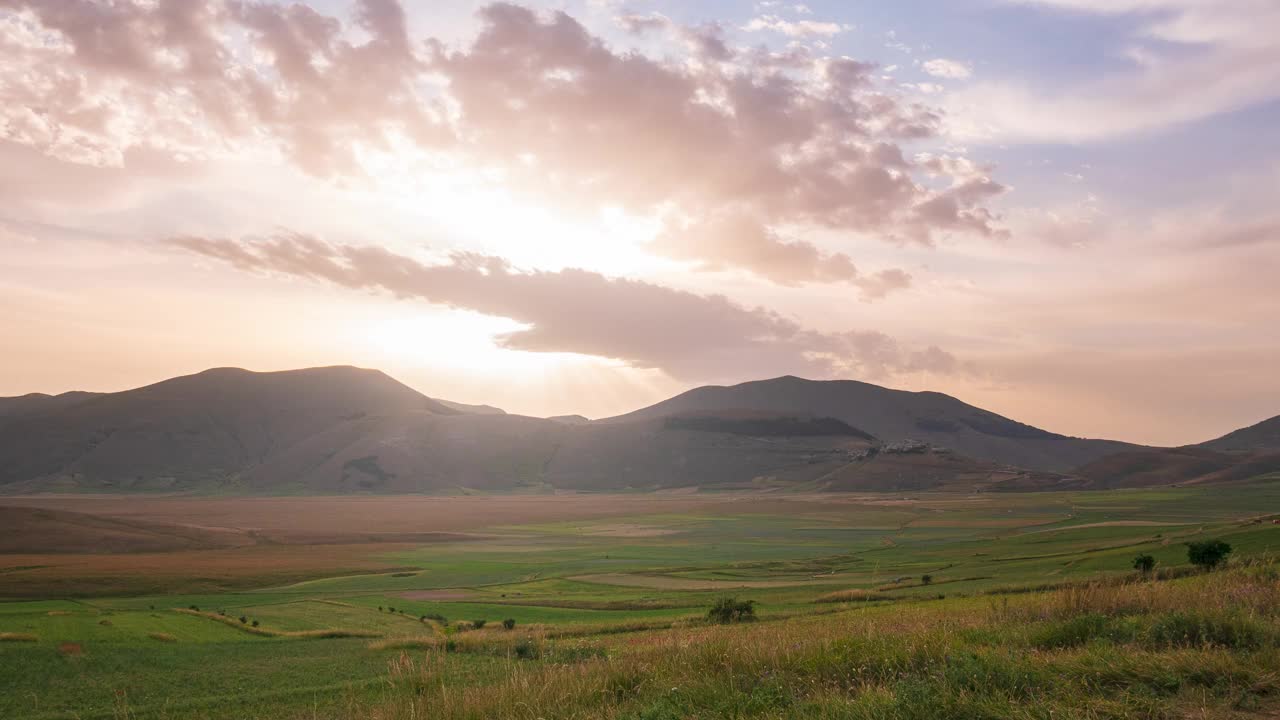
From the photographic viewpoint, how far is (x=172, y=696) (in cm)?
2555

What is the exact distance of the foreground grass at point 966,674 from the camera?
327 inches

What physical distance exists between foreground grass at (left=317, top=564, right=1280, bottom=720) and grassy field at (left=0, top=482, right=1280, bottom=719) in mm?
43

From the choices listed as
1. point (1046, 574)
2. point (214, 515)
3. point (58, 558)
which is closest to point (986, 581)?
point (1046, 574)

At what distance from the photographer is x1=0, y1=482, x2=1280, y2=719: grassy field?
9359 millimetres

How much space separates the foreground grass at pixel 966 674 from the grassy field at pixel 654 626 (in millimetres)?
43

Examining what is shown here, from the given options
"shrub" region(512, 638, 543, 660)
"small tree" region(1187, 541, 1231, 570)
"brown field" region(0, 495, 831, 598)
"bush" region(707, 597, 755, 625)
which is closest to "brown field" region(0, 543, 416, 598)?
"brown field" region(0, 495, 831, 598)

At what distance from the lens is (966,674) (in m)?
9.14

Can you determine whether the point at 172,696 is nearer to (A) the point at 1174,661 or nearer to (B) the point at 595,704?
(B) the point at 595,704

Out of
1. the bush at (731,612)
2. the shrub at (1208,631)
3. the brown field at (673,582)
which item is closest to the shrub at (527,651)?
the shrub at (1208,631)

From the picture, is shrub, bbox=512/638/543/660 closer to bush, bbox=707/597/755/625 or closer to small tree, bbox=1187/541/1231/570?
bush, bbox=707/597/755/625

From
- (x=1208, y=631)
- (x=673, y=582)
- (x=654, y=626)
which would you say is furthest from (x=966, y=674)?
(x=673, y=582)

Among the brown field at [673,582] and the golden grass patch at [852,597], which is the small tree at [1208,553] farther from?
the brown field at [673,582]

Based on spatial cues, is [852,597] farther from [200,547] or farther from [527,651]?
[200,547]

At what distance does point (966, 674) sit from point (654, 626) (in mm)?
35091
